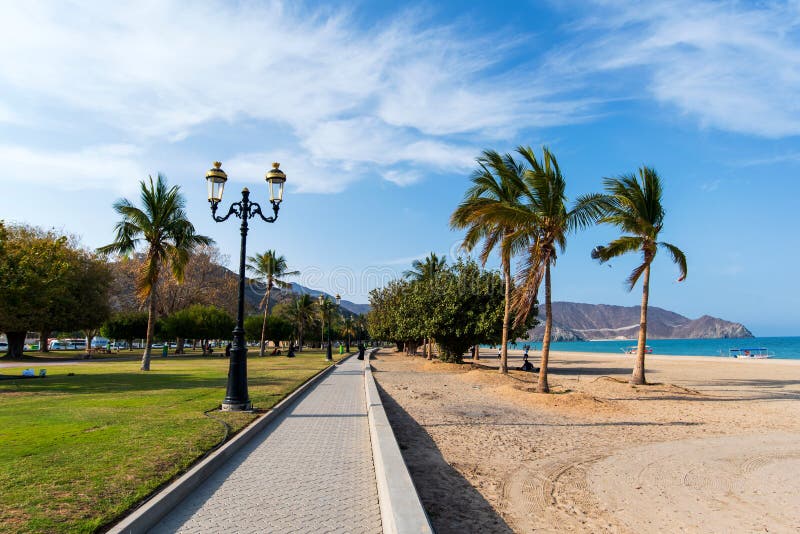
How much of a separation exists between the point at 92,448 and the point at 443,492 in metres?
4.68

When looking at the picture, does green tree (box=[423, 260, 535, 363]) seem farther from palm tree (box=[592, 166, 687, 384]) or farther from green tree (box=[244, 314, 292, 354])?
green tree (box=[244, 314, 292, 354])

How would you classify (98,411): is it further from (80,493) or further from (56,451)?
(80,493)

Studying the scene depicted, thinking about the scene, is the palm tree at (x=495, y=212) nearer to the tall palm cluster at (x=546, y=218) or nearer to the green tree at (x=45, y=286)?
the tall palm cluster at (x=546, y=218)

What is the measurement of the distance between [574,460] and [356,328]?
3964 inches

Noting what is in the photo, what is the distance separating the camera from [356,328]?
Result: 351 ft

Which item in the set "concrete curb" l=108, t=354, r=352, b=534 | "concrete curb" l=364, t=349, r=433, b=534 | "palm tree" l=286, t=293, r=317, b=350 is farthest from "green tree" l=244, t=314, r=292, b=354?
"concrete curb" l=364, t=349, r=433, b=534

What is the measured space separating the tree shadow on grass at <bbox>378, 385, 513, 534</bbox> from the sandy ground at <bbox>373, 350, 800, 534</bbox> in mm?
19

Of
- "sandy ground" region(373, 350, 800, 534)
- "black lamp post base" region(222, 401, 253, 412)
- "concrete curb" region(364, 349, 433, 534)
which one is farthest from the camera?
"black lamp post base" region(222, 401, 253, 412)

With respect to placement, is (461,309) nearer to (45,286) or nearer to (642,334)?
(642,334)

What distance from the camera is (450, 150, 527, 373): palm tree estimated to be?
1493 centimetres

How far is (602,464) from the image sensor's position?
7312 millimetres

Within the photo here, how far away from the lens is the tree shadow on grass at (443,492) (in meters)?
4.85

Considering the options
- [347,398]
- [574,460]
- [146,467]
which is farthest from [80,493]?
[347,398]

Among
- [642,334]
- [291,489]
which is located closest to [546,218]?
[642,334]
